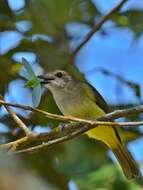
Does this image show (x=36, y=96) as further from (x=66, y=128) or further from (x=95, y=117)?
(x=95, y=117)

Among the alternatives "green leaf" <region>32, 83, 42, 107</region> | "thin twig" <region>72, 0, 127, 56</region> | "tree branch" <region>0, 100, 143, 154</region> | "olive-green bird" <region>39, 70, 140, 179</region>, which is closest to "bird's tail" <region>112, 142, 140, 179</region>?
"olive-green bird" <region>39, 70, 140, 179</region>

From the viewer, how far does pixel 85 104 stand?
395 centimetres

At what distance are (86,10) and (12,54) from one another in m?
0.74

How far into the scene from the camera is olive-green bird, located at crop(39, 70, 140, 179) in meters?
3.85

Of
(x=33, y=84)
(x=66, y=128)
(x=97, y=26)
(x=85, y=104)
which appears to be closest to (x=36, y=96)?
(x=33, y=84)

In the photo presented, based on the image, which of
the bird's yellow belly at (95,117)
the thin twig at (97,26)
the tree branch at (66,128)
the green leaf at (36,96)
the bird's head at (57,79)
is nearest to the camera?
the tree branch at (66,128)

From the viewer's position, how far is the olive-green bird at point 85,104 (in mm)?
3846

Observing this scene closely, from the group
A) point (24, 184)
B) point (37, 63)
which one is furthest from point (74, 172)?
point (24, 184)

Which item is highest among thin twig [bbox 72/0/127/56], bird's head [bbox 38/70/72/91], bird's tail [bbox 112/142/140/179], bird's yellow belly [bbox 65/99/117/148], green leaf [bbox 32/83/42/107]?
green leaf [bbox 32/83/42/107]

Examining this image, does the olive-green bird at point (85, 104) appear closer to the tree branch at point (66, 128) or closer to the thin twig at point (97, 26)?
the thin twig at point (97, 26)

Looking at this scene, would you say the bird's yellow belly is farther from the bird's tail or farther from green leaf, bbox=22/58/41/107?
green leaf, bbox=22/58/41/107

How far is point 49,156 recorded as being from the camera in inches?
148

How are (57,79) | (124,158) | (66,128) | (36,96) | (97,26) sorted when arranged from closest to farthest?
(36,96) < (66,128) < (97,26) < (124,158) < (57,79)

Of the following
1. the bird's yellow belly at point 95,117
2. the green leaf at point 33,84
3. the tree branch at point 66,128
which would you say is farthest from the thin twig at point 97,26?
the green leaf at point 33,84
